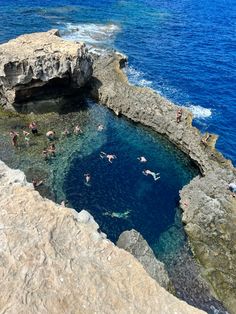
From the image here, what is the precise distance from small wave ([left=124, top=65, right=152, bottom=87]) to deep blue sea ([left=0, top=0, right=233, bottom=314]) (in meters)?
0.18

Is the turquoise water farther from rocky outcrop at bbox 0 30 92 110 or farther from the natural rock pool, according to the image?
rocky outcrop at bbox 0 30 92 110

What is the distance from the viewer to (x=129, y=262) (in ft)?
82.4

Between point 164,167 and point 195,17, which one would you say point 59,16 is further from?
point 164,167

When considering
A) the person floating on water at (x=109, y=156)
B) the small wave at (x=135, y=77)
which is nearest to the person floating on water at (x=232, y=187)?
the person floating on water at (x=109, y=156)

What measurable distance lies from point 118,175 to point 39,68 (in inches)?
680

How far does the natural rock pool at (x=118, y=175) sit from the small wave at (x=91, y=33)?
1063 inches

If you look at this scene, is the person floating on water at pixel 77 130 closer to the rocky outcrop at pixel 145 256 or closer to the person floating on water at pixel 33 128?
the person floating on water at pixel 33 128

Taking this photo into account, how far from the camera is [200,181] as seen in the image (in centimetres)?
4353

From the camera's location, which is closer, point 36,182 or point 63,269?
point 63,269

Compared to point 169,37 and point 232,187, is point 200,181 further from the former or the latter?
point 169,37

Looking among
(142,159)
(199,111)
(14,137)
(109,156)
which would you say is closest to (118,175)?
(109,156)

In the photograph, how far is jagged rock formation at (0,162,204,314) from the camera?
2211 cm

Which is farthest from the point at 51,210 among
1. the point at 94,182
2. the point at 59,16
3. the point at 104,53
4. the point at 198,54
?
the point at 59,16

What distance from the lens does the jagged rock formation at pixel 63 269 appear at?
22.1 meters
